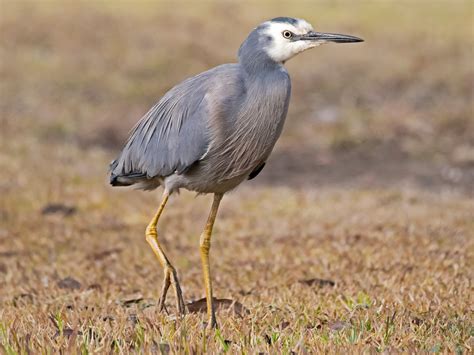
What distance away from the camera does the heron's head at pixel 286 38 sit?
15.0 ft

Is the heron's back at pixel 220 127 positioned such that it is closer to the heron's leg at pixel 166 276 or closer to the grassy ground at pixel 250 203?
the heron's leg at pixel 166 276

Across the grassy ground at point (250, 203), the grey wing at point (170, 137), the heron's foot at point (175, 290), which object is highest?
the grey wing at point (170, 137)

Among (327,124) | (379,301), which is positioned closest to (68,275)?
(379,301)

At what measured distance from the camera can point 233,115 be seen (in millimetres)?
4598

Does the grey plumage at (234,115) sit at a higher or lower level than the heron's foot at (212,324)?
higher

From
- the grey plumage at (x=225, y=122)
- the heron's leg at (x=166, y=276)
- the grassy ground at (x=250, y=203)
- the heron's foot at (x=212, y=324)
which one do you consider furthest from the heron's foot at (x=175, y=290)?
the grey plumage at (x=225, y=122)

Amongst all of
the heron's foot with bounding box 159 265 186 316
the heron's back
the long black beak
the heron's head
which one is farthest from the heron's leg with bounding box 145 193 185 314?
the long black beak

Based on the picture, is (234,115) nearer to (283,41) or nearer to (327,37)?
(283,41)

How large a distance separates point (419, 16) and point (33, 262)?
1984cm

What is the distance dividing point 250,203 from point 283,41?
5.20 m

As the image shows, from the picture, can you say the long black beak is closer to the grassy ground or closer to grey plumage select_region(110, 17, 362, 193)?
grey plumage select_region(110, 17, 362, 193)

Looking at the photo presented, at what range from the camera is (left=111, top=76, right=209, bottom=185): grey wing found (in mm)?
4734

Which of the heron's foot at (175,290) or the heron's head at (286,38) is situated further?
the heron's foot at (175,290)

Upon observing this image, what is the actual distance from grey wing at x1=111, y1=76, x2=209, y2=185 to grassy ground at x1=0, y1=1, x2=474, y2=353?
30.2 inches
